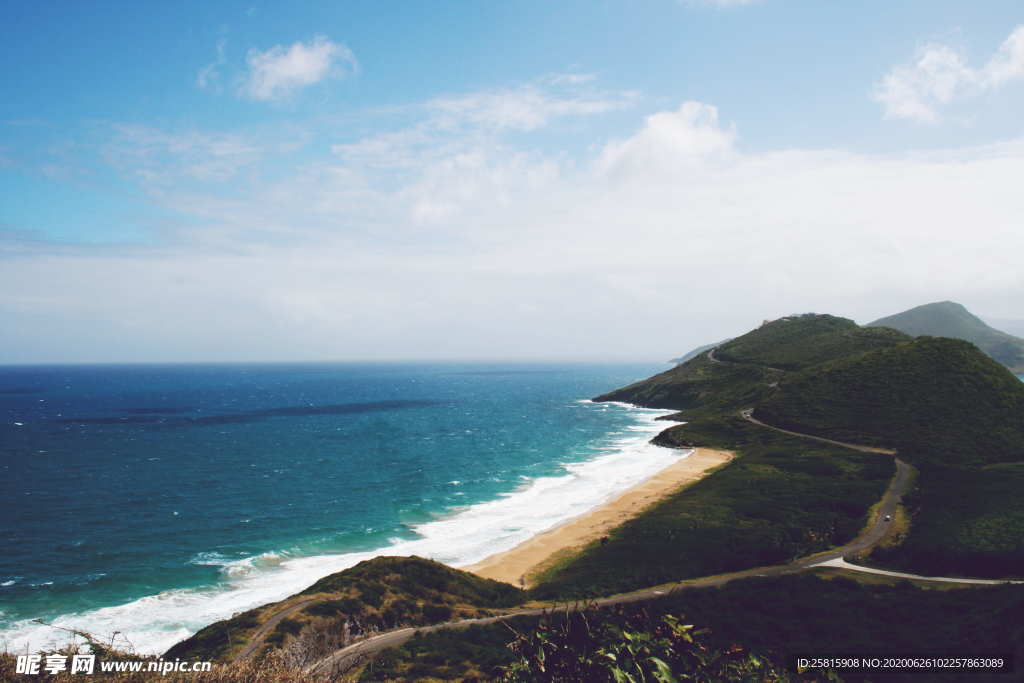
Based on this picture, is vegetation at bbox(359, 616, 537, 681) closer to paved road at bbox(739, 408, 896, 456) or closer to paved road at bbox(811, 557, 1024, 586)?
paved road at bbox(811, 557, 1024, 586)

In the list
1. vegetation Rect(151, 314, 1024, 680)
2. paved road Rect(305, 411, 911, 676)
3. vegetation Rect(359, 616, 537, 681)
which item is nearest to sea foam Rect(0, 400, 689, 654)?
vegetation Rect(151, 314, 1024, 680)

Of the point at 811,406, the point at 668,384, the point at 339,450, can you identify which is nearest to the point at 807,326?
the point at 668,384

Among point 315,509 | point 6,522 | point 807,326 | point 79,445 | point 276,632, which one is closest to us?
point 276,632

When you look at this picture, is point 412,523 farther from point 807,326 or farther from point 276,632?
point 807,326

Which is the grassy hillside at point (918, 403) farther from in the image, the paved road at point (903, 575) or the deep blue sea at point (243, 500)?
the paved road at point (903, 575)

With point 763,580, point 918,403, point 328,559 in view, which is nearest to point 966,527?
point 763,580

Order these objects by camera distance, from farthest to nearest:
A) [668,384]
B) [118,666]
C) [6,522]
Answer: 1. [668,384]
2. [6,522]
3. [118,666]

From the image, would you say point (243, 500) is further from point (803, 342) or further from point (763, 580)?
point (803, 342)

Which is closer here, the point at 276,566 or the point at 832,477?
the point at 276,566
